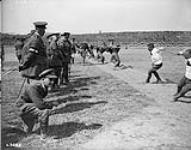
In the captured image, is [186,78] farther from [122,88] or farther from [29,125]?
[29,125]

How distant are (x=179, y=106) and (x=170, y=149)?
2.02 metres

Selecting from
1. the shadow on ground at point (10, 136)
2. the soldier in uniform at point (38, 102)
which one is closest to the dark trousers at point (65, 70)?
the shadow on ground at point (10, 136)

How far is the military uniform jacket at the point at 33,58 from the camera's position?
3430 millimetres

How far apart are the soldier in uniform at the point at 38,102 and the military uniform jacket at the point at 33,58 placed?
0.39 ft

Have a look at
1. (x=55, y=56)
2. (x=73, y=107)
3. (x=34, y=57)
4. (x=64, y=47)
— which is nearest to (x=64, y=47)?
(x=64, y=47)

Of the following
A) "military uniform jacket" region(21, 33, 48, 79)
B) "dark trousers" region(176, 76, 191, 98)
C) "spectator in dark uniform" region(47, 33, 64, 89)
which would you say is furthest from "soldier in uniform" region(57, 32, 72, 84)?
"military uniform jacket" region(21, 33, 48, 79)

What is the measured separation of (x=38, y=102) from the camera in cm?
342

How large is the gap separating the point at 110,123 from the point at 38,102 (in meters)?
1.34

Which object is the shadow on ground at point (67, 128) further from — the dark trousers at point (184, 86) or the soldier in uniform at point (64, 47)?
the soldier in uniform at point (64, 47)

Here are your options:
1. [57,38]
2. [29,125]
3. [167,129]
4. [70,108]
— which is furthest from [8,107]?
[167,129]

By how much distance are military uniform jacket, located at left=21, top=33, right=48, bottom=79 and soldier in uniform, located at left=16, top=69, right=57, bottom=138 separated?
118 millimetres

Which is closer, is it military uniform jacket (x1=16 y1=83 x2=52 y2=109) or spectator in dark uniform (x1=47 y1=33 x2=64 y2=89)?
military uniform jacket (x1=16 y1=83 x2=52 y2=109)

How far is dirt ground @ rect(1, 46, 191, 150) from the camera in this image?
132 inches

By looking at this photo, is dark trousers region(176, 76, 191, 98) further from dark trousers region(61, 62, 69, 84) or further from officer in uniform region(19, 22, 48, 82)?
dark trousers region(61, 62, 69, 84)
